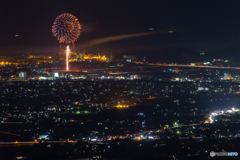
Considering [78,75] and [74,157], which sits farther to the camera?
[78,75]

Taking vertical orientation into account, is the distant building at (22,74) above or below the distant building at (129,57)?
below

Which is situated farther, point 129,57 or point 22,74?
point 129,57

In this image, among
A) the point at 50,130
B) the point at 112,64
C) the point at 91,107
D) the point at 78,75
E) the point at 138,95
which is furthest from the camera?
the point at 112,64

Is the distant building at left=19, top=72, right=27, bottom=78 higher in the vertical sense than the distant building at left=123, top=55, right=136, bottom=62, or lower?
lower

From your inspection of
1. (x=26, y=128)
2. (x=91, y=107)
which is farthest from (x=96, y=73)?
(x=26, y=128)

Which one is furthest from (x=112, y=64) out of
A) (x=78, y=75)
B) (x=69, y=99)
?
(x=69, y=99)

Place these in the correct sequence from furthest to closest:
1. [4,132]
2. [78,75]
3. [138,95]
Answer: [78,75] → [138,95] → [4,132]

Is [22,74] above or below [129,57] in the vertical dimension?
below

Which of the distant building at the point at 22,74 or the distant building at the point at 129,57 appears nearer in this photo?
the distant building at the point at 22,74

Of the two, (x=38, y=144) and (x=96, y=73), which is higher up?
(x=96, y=73)

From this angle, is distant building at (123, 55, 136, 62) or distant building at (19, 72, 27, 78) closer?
distant building at (19, 72, 27, 78)

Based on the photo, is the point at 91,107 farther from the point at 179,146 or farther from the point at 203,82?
the point at 203,82
